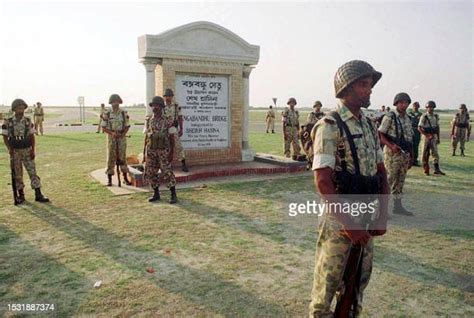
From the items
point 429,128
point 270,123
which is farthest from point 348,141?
point 270,123

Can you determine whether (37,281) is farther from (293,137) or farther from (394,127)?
(293,137)

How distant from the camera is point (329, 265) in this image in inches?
101

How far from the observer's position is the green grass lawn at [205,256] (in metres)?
3.42

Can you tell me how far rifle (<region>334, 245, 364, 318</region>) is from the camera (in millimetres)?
2580

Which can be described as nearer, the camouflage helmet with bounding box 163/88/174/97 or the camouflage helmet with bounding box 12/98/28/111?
the camouflage helmet with bounding box 12/98/28/111

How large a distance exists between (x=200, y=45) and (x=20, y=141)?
14.9 ft

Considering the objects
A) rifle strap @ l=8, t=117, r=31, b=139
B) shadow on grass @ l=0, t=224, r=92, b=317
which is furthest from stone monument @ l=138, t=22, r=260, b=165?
shadow on grass @ l=0, t=224, r=92, b=317

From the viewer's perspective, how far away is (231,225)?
5.57 m

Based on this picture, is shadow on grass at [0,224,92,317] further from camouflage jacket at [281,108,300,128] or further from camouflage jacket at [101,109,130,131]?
camouflage jacket at [281,108,300,128]

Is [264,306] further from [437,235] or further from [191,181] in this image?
[191,181]

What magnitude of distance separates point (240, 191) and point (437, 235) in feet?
11.6

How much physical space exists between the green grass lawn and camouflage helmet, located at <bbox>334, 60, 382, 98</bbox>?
5.96 ft

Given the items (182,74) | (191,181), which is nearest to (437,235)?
(191,181)

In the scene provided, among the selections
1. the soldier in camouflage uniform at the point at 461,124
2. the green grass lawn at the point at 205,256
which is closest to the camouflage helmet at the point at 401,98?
the green grass lawn at the point at 205,256
